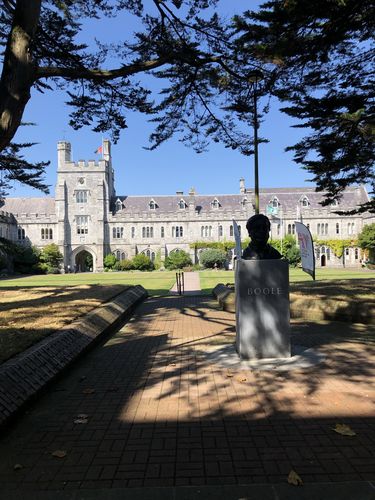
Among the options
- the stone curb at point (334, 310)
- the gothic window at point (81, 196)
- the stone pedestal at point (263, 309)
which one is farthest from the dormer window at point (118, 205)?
the stone pedestal at point (263, 309)

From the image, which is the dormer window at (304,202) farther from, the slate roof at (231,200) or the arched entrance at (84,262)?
the arched entrance at (84,262)

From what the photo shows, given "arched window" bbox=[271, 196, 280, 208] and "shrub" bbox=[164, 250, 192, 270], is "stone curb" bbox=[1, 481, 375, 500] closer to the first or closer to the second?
"shrub" bbox=[164, 250, 192, 270]

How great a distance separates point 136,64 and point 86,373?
569 cm

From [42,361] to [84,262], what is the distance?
65454mm

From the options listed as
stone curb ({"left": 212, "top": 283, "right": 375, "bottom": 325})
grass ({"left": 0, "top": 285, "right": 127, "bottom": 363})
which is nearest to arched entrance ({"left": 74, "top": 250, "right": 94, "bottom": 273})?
grass ({"left": 0, "top": 285, "right": 127, "bottom": 363})

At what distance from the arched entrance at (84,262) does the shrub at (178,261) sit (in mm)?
14597

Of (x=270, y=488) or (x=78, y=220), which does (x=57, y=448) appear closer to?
(x=270, y=488)

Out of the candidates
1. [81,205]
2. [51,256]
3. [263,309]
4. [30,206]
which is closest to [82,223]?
[81,205]

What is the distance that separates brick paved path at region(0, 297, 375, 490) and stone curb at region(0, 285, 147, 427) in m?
0.23

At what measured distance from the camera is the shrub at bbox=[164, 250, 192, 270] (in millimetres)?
61156

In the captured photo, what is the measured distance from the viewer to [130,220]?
67.0 meters

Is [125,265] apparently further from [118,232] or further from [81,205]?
[81,205]

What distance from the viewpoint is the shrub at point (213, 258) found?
5991 centimetres

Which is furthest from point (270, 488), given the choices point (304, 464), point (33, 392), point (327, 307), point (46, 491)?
point (327, 307)
